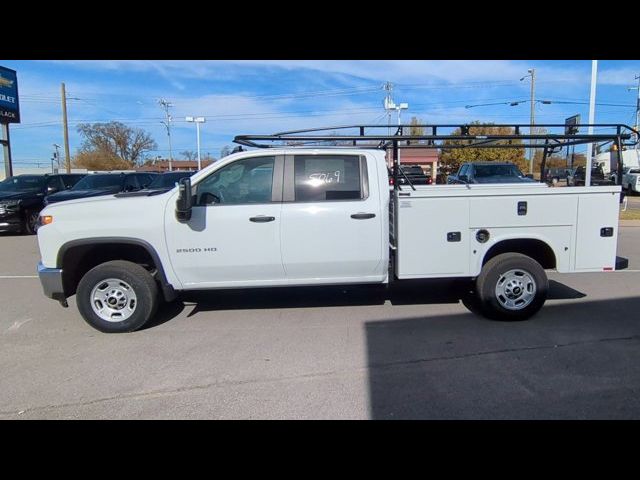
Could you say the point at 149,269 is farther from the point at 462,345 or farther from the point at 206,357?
the point at 462,345

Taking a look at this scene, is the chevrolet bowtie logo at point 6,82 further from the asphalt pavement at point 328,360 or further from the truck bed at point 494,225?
the truck bed at point 494,225

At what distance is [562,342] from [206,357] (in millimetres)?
3565

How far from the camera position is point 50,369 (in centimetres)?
413

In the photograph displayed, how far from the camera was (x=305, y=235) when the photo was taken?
493cm

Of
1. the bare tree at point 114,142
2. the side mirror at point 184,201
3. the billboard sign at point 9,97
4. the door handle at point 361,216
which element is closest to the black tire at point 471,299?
the door handle at point 361,216

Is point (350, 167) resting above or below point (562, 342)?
above

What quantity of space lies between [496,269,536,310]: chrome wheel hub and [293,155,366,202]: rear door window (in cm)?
190

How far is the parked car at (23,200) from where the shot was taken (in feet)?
41.5

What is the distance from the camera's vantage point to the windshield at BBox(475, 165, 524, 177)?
1533 cm

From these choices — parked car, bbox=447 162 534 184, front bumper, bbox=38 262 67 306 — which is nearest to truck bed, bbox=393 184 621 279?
front bumper, bbox=38 262 67 306

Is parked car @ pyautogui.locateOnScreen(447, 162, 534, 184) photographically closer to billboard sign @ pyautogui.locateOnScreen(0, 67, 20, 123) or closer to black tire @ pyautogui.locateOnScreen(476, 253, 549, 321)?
black tire @ pyautogui.locateOnScreen(476, 253, 549, 321)

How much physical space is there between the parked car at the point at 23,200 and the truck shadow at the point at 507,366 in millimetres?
12044

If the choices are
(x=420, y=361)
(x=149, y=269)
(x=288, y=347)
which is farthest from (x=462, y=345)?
(x=149, y=269)
